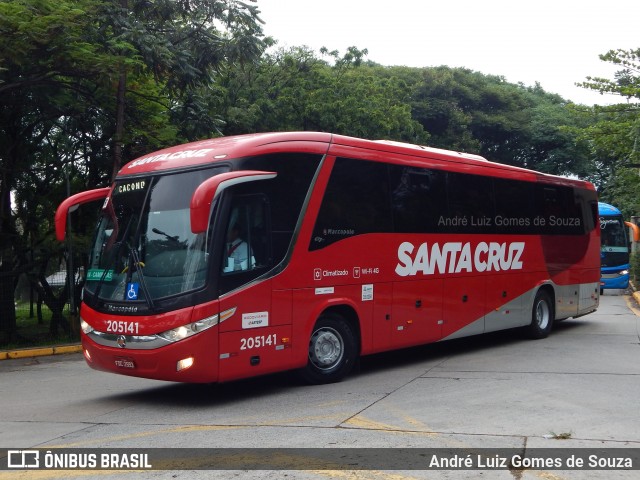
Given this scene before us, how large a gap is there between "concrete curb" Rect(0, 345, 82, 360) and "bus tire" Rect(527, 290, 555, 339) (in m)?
9.53

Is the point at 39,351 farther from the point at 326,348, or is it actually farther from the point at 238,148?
the point at 238,148

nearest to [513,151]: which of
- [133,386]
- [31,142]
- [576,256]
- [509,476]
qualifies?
[576,256]

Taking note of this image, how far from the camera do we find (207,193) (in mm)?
7797

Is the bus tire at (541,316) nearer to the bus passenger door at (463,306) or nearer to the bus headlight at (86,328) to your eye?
the bus passenger door at (463,306)

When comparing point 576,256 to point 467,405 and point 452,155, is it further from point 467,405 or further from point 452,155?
point 467,405

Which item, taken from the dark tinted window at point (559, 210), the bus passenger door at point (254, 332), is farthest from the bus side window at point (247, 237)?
the dark tinted window at point (559, 210)

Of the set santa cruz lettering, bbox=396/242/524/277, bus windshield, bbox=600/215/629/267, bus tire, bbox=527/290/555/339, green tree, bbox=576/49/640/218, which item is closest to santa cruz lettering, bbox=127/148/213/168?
santa cruz lettering, bbox=396/242/524/277

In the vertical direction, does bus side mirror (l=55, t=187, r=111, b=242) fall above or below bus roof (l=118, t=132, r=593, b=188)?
below

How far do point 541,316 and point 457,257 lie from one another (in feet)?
12.2

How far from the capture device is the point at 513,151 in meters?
45.1

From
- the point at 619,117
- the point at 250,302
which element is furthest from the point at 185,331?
the point at 619,117

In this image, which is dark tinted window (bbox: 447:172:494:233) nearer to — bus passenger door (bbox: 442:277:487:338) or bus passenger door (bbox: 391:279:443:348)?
bus passenger door (bbox: 442:277:487:338)

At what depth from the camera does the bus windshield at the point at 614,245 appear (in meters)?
27.7

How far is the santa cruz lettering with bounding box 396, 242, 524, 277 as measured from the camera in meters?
11.6
